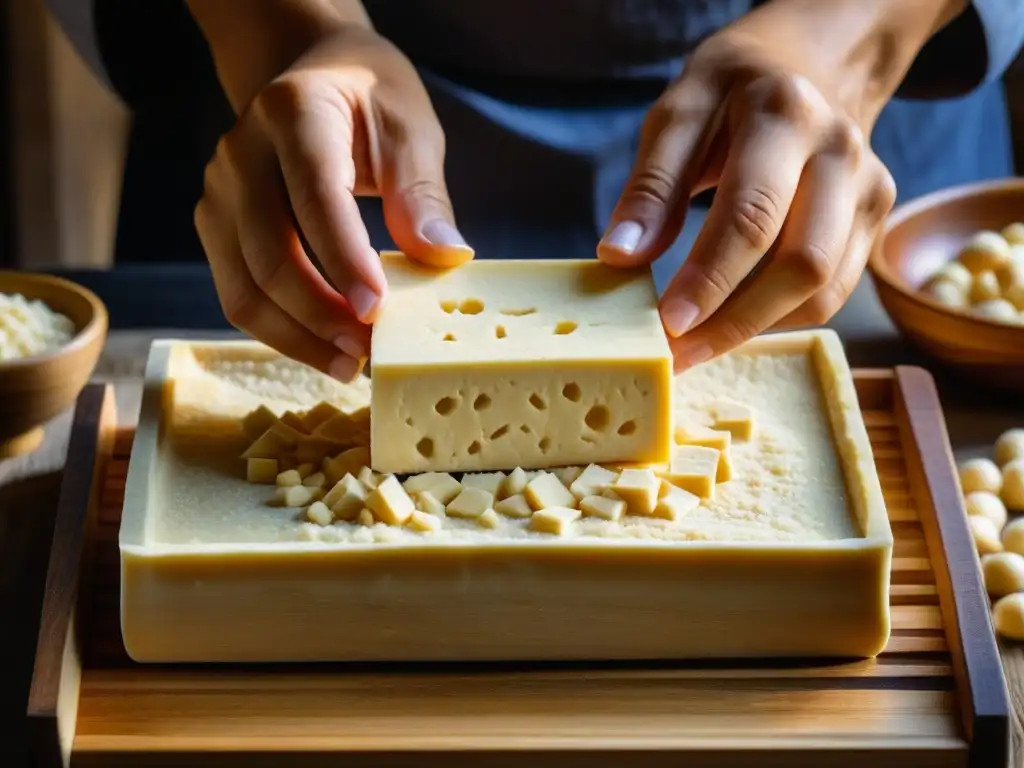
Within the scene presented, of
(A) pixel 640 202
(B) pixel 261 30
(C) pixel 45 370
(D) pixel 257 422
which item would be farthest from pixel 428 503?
(B) pixel 261 30

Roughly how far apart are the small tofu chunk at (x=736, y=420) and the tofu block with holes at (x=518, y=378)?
0.11 metres

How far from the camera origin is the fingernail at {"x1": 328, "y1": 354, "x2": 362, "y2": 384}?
1253 mm

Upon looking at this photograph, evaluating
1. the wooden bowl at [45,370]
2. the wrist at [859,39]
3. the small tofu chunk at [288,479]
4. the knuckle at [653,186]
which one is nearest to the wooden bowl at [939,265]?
the wrist at [859,39]

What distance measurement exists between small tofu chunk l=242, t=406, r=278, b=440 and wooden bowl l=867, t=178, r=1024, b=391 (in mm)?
723

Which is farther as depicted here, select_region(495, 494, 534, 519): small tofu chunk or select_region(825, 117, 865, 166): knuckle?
select_region(825, 117, 865, 166): knuckle

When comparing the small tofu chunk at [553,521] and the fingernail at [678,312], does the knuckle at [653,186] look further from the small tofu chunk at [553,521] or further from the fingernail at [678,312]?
the small tofu chunk at [553,521]

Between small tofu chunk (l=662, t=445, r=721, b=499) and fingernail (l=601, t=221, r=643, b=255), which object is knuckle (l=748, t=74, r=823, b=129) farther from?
small tofu chunk (l=662, t=445, r=721, b=499)

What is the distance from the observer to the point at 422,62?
179 cm

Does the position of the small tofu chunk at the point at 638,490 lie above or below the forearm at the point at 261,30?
below

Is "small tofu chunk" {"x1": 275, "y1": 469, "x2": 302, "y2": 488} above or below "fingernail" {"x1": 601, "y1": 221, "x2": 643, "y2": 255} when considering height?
below

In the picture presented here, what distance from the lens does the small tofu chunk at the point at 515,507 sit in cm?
114

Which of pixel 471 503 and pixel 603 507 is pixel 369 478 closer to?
pixel 471 503

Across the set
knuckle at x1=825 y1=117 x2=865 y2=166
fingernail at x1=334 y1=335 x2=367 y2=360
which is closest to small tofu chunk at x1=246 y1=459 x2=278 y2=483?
fingernail at x1=334 y1=335 x2=367 y2=360

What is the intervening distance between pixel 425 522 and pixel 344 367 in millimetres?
207
